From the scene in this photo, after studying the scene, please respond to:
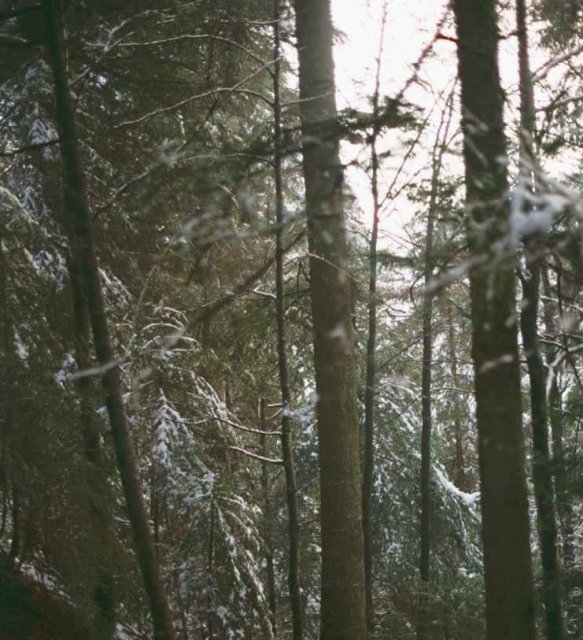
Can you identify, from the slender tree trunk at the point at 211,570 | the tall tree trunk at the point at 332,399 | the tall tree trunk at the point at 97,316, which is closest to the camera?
the tall tree trunk at the point at 97,316

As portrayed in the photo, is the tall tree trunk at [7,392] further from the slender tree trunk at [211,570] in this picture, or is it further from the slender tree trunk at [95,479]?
the slender tree trunk at [211,570]

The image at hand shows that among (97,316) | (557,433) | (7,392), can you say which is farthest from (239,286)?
(557,433)

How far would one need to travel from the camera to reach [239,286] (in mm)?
5461

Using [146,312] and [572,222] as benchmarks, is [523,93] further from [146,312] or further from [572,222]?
[146,312]

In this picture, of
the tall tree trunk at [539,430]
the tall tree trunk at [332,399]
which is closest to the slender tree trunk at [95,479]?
the tall tree trunk at [332,399]

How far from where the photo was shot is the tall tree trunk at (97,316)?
5715 mm

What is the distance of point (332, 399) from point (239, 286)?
7.06 ft

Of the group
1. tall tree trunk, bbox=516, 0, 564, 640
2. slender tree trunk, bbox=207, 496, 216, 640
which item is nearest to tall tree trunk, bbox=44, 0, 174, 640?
slender tree trunk, bbox=207, 496, 216, 640

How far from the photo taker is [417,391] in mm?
14469

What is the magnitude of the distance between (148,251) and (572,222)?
19.3 feet

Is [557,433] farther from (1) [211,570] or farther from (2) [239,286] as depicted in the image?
(2) [239,286]

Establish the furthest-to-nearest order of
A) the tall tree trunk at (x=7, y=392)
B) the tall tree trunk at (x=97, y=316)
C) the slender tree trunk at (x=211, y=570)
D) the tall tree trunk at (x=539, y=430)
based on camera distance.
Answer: the slender tree trunk at (x=211, y=570)
the tall tree trunk at (x=539, y=430)
the tall tree trunk at (x=97, y=316)
the tall tree trunk at (x=7, y=392)

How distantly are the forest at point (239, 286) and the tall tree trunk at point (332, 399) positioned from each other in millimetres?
24

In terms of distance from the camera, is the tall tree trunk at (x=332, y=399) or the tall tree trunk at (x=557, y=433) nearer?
the tall tree trunk at (x=557, y=433)
